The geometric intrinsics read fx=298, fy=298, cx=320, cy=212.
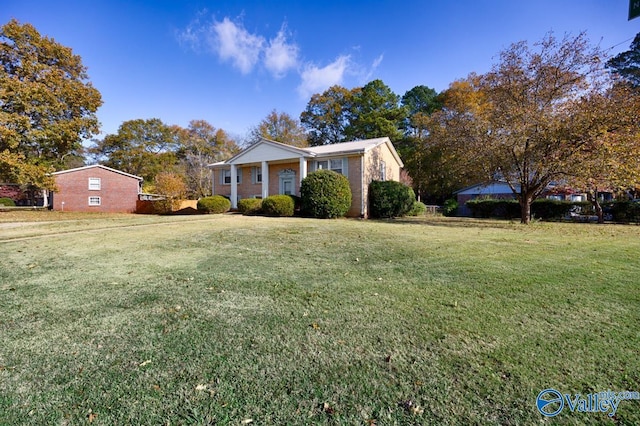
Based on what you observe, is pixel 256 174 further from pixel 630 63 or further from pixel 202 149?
pixel 630 63

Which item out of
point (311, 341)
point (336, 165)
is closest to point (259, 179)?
point (336, 165)

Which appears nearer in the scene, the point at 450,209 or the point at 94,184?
the point at 94,184

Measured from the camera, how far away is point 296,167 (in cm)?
2162

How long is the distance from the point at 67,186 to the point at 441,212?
32.3 metres

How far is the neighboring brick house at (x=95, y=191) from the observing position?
2327cm

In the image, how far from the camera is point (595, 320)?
3166mm

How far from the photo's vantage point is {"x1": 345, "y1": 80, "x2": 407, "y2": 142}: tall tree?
33.8m

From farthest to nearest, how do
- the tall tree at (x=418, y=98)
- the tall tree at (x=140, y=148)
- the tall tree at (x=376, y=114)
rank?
1. the tall tree at (x=418, y=98)
2. the tall tree at (x=140, y=148)
3. the tall tree at (x=376, y=114)

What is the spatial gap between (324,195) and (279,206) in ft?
9.23

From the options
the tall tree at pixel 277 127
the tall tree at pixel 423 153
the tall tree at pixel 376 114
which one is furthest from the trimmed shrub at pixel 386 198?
the tall tree at pixel 277 127

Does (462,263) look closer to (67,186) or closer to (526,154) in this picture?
(526,154)

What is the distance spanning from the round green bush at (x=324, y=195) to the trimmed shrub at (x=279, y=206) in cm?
94

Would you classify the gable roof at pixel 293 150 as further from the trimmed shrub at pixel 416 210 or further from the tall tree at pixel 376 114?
the tall tree at pixel 376 114

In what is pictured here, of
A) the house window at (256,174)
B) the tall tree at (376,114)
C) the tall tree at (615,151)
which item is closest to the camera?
the tall tree at (615,151)
